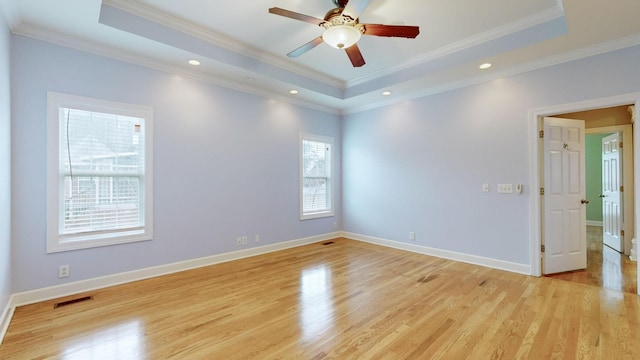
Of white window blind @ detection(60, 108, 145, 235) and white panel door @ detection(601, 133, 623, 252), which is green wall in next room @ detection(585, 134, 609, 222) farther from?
white window blind @ detection(60, 108, 145, 235)

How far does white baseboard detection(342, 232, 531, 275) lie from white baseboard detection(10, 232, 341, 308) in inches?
69.4

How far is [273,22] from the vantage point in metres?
3.23

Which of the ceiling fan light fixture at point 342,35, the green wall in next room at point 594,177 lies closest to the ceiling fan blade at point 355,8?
the ceiling fan light fixture at point 342,35

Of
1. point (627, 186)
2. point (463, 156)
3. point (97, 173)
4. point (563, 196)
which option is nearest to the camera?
point (97, 173)

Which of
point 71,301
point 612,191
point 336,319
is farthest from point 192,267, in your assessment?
point 612,191

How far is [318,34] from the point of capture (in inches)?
138

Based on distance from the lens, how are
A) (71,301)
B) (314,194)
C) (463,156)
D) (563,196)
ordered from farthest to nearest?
(314,194), (463,156), (563,196), (71,301)

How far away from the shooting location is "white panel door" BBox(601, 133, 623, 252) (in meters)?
4.67

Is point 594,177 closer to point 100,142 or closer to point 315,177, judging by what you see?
point 315,177

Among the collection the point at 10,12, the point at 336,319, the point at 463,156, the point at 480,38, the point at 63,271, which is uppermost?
the point at 480,38

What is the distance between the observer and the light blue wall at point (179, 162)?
113 inches

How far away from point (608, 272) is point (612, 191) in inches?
80.2

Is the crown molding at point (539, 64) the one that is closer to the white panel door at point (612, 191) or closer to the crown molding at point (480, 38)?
the crown molding at point (480, 38)

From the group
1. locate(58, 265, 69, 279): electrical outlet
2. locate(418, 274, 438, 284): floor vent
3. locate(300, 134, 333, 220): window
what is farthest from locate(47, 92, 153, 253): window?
locate(418, 274, 438, 284): floor vent
